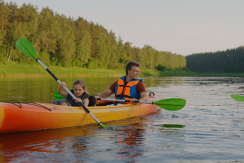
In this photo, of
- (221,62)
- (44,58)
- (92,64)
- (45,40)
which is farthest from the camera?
(221,62)

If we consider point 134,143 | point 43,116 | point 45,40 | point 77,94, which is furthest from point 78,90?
point 45,40

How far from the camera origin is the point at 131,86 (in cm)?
657

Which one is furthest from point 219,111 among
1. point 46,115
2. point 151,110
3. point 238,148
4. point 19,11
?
point 19,11

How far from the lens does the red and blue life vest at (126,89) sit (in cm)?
656

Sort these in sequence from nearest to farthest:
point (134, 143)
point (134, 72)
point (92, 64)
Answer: point (134, 143), point (134, 72), point (92, 64)

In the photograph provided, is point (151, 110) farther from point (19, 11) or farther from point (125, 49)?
point (125, 49)

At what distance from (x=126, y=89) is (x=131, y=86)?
0.16m

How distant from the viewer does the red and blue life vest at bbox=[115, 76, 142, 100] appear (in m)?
6.56

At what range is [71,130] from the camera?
5.32 meters

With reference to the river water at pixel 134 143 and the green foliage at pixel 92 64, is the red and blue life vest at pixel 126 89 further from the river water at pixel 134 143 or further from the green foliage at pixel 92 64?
the green foliage at pixel 92 64

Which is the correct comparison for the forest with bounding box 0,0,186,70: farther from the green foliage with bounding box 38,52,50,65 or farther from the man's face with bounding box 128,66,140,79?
the man's face with bounding box 128,66,140,79

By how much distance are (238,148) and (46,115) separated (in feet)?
11.7

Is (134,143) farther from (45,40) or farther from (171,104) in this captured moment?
(45,40)

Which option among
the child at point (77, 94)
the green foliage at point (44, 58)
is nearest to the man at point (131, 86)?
the child at point (77, 94)
